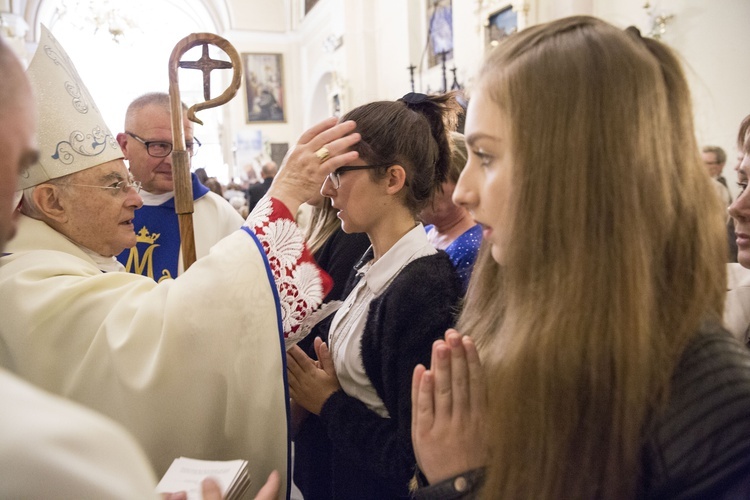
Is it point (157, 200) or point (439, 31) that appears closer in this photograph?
point (157, 200)

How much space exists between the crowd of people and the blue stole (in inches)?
35.9

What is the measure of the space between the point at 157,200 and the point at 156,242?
214 millimetres

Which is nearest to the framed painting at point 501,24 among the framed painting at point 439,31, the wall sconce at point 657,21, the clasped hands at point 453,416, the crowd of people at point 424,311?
the framed painting at point 439,31

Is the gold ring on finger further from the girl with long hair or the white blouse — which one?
the girl with long hair

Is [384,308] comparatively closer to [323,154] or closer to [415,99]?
[323,154]

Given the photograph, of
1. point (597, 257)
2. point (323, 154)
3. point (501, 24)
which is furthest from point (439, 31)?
point (597, 257)

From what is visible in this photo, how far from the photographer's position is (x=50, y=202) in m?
1.64

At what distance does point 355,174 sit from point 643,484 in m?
1.09

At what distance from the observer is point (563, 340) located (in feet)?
3.09

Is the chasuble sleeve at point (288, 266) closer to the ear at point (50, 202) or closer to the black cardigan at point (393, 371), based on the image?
the black cardigan at point (393, 371)

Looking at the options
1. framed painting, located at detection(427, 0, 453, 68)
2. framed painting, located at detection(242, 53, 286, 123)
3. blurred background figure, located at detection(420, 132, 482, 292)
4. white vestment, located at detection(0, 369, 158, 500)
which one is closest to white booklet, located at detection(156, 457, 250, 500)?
white vestment, located at detection(0, 369, 158, 500)

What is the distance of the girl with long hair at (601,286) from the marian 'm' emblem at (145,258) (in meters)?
1.96

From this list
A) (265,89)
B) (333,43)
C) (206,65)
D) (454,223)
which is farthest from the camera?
(265,89)

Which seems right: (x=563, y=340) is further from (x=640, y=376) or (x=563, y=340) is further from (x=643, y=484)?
(x=643, y=484)
